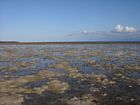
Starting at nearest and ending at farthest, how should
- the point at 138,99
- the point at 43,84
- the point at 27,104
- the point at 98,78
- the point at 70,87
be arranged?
1. the point at 27,104
2. the point at 138,99
3. the point at 70,87
4. the point at 43,84
5. the point at 98,78

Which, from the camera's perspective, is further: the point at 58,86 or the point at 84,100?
the point at 58,86

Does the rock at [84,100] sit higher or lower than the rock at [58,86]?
lower

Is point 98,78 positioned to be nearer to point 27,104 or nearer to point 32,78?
point 32,78

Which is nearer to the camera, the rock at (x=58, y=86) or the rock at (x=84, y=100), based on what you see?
the rock at (x=84, y=100)

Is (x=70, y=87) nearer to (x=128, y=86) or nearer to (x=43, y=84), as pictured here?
(x=43, y=84)

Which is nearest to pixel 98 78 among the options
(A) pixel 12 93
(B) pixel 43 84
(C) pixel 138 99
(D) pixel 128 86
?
(D) pixel 128 86

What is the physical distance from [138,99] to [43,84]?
16.7ft

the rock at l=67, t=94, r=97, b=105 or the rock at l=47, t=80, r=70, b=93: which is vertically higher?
the rock at l=47, t=80, r=70, b=93

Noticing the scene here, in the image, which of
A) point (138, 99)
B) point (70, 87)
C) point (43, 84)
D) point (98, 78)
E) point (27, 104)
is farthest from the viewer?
point (98, 78)

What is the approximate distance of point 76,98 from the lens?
8.37m

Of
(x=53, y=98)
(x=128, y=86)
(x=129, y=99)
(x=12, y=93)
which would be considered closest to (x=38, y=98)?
(x=53, y=98)

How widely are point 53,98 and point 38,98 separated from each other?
639 mm

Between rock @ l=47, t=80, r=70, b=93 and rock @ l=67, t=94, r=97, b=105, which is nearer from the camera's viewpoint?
rock @ l=67, t=94, r=97, b=105

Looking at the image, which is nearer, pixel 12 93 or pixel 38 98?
pixel 38 98
